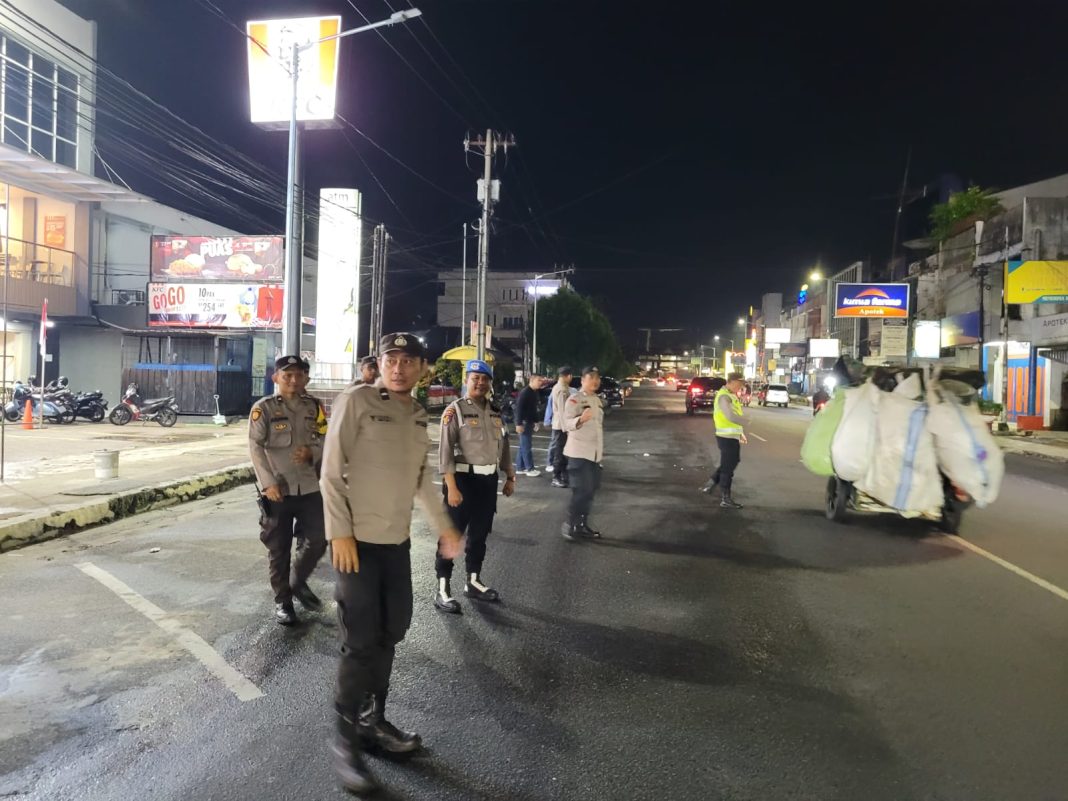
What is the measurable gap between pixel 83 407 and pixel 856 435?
20.4 meters

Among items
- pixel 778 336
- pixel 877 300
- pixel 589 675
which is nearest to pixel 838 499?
pixel 589 675

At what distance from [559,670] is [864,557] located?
4251 mm

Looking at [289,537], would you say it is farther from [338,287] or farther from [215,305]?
[338,287]

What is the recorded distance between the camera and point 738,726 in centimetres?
385

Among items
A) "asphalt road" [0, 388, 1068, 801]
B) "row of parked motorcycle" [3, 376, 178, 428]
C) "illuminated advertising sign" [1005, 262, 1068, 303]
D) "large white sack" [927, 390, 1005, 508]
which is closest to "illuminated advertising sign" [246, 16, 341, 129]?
"row of parked motorcycle" [3, 376, 178, 428]

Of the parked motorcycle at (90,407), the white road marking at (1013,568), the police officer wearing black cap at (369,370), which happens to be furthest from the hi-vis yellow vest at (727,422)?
the parked motorcycle at (90,407)

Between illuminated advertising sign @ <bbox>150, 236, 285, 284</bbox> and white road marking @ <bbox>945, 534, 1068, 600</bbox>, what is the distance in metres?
19.9

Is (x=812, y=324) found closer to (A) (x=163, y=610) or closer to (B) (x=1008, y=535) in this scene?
(B) (x=1008, y=535)

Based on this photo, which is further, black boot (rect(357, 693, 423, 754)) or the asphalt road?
black boot (rect(357, 693, 423, 754))

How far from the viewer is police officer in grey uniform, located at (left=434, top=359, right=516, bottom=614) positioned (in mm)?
5816

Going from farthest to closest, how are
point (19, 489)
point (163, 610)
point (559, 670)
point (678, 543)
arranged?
point (19, 489) → point (678, 543) → point (163, 610) → point (559, 670)

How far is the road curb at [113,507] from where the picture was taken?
26.1 feet

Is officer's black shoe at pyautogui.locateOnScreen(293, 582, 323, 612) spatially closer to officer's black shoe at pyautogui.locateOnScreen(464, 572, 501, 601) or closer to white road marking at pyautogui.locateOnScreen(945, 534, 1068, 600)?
officer's black shoe at pyautogui.locateOnScreen(464, 572, 501, 601)

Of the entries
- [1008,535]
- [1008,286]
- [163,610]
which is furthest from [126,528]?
[1008,286]
